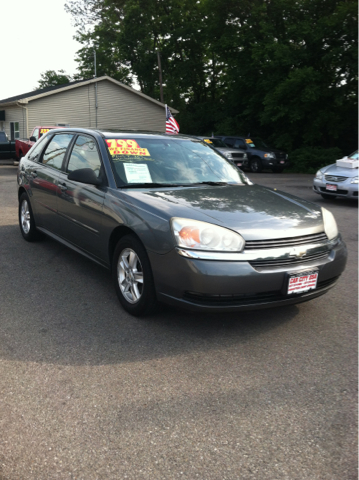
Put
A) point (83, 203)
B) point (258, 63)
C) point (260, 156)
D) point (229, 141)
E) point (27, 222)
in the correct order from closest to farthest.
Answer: point (83, 203), point (27, 222), point (260, 156), point (229, 141), point (258, 63)

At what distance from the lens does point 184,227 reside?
367 centimetres

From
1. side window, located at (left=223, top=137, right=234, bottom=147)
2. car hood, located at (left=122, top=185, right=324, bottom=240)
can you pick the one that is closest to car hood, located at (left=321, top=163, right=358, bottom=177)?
car hood, located at (left=122, top=185, right=324, bottom=240)

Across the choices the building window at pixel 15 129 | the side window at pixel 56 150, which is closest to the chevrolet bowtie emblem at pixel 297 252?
the side window at pixel 56 150

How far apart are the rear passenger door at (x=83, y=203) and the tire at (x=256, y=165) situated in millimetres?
19675

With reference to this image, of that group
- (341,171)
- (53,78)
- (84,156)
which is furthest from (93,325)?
(53,78)

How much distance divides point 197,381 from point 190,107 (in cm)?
3971

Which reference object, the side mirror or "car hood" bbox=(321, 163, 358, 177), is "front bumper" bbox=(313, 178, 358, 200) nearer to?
"car hood" bbox=(321, 163, 358, 177)

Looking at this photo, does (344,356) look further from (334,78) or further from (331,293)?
(334,78)

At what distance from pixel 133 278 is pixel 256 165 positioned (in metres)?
21.1

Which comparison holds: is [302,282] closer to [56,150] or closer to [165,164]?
[165,164]

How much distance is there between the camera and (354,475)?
7.35 ft

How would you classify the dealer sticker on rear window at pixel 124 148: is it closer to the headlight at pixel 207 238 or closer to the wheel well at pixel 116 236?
the wheel well at pixel 116 236

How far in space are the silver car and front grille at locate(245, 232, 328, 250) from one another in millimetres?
8101

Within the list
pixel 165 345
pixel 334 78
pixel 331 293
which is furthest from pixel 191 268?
pixel 334 78
